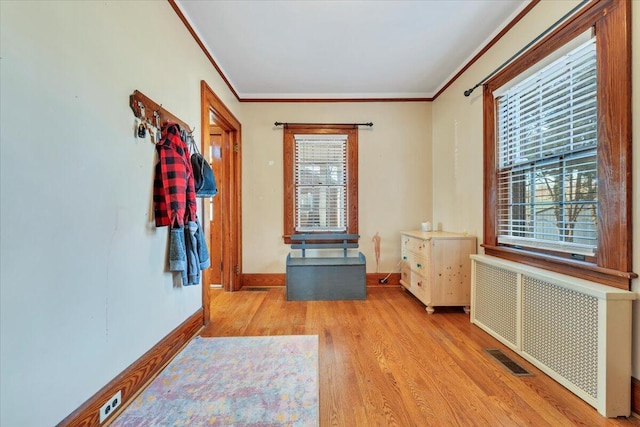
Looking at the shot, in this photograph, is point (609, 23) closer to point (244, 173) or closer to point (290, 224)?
point (290, 224)

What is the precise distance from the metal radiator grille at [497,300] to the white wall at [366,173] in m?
1.36

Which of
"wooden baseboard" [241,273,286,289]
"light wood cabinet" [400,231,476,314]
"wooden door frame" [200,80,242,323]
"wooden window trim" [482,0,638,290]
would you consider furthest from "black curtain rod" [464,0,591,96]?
"wooden baseboard" [241,273,286,289]

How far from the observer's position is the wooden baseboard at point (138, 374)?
3.81 feet

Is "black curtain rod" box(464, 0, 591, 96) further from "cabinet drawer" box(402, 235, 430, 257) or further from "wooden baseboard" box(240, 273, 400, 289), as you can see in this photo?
"wooden baseboard" box(240, 273, 400, 289)

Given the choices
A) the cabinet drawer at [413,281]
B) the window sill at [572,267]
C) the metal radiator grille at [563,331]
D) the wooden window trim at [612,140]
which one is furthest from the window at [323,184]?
the wooden window trim at [612,140]

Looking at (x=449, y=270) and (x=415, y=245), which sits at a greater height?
(x=415, y=245)

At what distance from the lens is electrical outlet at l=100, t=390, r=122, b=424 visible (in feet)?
4.10

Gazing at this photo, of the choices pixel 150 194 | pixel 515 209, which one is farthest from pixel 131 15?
pixel 515 209

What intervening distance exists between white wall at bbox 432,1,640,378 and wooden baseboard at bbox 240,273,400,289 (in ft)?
3.48

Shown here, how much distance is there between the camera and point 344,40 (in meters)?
2.40

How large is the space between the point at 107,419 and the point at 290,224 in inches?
101

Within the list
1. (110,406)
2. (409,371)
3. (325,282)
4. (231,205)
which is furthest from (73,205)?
(325,282)

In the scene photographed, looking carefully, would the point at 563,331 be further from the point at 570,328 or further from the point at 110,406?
the point at 110,406

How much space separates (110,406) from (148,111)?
1629mm
